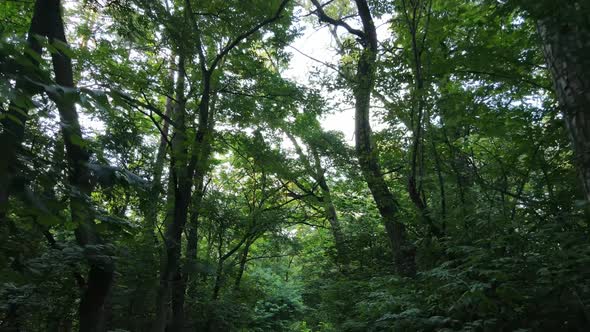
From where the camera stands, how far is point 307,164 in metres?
10.3

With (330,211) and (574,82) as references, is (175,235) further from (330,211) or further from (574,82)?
(330,211)

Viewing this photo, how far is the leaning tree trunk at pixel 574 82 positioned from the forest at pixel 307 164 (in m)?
0.02

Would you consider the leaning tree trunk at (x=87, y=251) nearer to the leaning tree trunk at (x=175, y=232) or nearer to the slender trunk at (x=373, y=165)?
the leaning tree trunk at (x=175, y=232)

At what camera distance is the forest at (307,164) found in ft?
6.95

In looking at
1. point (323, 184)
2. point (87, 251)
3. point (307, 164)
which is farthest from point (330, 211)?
point (87, 251)

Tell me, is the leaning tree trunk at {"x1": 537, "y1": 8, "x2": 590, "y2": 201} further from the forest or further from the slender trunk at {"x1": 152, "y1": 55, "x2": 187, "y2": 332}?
the slender trunk at {"x1": 152, "y1": 55, "x2": 187, "y2": 332}

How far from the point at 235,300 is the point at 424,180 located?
5.78 meters

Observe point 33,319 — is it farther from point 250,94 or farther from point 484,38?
point 484,38

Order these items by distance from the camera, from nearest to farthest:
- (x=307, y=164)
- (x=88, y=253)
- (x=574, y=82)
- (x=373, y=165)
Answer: (x=574, y=82) → (x=88, y=253) → (x=373, y=165) → (x=307, y=164)

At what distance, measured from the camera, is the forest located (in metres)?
2.12

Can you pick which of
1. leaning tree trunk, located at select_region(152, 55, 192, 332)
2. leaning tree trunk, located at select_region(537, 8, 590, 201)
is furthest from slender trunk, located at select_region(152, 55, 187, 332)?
leaning tree trunk, located at select_region(537, 8, 590, 201)

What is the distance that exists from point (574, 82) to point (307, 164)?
7833 millimetres

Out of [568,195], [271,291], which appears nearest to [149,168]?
[568,195]

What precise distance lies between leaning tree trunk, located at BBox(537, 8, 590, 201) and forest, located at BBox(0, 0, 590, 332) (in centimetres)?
2
